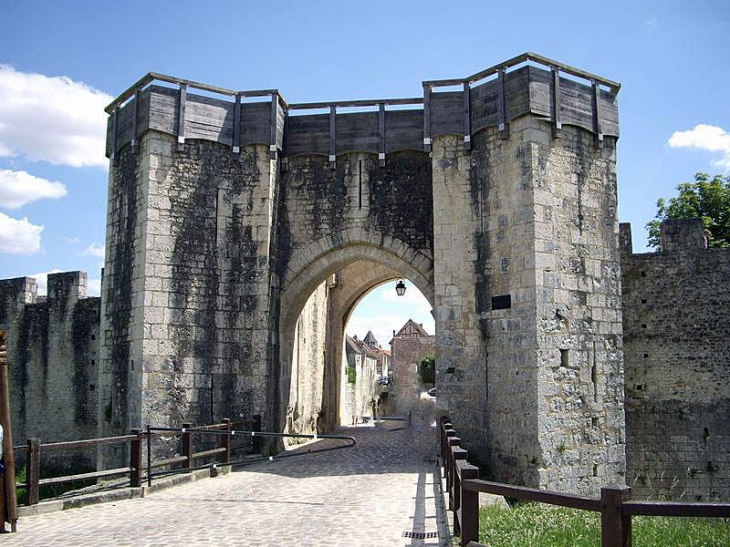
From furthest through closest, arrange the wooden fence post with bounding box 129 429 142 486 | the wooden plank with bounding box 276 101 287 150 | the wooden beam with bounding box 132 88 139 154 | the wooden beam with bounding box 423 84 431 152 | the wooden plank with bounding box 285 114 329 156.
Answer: the wooden plank with bounding box 285 114 329 156 → the wooden plank with bounding box 276 101 287 150 → the wooden beam with bounding box 132 88 139 154 → the wooden beam with bounding box 423 84 431 152 → the wooden fence post with bounding box 129 429 142 486

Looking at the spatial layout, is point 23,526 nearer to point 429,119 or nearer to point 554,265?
point 554,265

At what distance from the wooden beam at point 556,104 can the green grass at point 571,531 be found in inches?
234

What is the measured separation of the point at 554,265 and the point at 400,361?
26427 millimetres

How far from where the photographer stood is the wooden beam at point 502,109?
34.0 feet

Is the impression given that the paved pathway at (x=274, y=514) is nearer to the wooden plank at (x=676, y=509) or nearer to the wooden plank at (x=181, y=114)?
the wooden plank at (x=676, y=509)

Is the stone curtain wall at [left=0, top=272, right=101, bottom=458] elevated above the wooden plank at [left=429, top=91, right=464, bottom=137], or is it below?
below

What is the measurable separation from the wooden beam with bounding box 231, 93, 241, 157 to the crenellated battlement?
17 mm

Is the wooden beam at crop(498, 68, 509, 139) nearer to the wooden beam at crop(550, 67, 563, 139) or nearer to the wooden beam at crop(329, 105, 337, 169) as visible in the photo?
the wooden beam at crop(550, 67, 563, 139)

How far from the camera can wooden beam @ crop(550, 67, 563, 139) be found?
10.3 metres

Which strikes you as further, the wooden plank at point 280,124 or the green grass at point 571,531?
the wooden plank at point 280,124

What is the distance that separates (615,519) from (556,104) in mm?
8005

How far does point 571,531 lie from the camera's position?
17.4 feet

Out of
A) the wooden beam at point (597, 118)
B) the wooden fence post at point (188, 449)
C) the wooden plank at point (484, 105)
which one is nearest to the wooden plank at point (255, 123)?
the wooden plank at point (484, 105)

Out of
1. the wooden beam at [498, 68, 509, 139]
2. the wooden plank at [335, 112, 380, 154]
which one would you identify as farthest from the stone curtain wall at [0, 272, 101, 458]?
the wooden beam at [498, 68, 509, 139]
